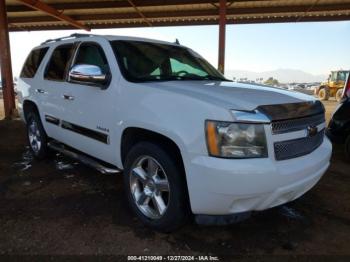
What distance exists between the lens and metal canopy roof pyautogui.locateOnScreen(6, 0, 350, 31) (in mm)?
12922

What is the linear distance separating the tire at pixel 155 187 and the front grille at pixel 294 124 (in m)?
0.87

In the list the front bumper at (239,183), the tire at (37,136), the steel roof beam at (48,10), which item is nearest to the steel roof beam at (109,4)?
the steel roof beam at (48,10)

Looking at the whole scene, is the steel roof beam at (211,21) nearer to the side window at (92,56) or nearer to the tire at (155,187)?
the side window at (92,56)

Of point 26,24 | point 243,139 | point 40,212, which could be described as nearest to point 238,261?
point 243,139

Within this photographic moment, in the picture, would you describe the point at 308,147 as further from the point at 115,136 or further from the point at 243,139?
the point at 115,136

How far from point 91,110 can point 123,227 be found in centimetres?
135

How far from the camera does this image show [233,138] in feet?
8.97

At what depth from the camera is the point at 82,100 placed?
4.16 metres

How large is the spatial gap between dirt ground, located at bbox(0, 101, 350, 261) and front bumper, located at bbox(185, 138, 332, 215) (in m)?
0.48

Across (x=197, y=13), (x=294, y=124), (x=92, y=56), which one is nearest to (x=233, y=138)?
(x=294, y=124)

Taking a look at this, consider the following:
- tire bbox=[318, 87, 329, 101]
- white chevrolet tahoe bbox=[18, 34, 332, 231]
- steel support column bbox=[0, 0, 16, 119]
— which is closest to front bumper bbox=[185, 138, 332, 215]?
white chevrolet tahoe bbox=[18, 34, 332, 231]

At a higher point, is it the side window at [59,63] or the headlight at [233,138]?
the side window at [59,63]

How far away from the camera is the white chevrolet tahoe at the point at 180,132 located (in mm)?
2734

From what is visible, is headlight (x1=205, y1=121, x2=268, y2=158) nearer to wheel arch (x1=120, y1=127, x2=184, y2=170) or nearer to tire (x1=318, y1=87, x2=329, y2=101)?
wheel arch (x1=120, y1=127, x2=184, y2=170)
